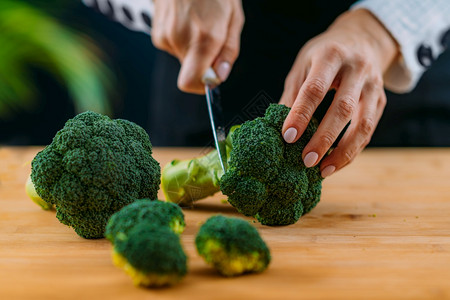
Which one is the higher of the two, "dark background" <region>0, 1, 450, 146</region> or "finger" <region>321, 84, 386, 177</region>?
"finger" <region>321, 84, 386, 177</region>

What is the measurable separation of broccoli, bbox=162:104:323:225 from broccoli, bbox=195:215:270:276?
12.1 inches

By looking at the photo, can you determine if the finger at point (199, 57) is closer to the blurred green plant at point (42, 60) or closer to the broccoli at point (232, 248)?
the broccoli at point (232, 248)

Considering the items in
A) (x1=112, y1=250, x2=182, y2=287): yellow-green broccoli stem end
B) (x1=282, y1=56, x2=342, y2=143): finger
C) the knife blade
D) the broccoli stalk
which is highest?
(x1=282, y1=56, x2=342, y2=143): finger

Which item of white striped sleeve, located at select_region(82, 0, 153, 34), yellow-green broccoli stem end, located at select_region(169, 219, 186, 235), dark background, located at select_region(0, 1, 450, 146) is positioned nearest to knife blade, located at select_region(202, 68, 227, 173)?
yellow-green broccoli stem end, located at select_region(169, 219, 186, 235)

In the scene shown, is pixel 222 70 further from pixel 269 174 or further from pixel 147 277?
pixel 147 277

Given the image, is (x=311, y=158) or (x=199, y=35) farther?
(x=199, y=35)

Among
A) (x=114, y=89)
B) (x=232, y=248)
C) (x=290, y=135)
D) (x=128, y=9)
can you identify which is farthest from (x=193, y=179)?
(x=114, y=89)

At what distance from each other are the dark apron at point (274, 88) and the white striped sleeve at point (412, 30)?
0.37 m

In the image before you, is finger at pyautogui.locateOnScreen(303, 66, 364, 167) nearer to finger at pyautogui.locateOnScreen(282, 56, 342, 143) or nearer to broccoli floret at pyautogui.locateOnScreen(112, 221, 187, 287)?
finger at pyautogui.locateOnScreen(282, 56, 342, 143)

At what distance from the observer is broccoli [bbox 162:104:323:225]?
1.26 m

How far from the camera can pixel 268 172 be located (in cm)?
127

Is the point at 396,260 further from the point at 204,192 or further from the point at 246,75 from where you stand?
the point at 246,75

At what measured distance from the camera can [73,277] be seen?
97 cm

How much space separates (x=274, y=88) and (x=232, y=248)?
1.48 meters
